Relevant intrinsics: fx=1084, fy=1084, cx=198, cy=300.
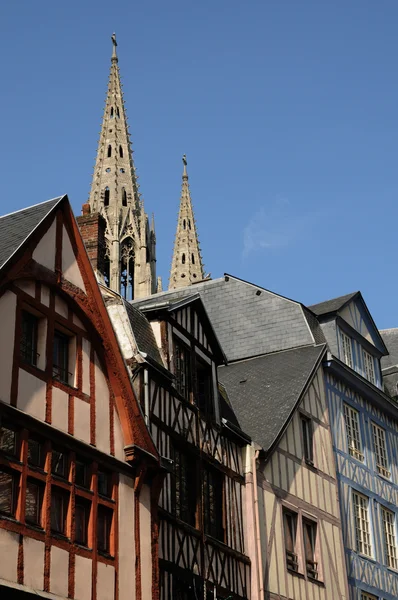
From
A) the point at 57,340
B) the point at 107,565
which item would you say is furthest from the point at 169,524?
the point at 57,340

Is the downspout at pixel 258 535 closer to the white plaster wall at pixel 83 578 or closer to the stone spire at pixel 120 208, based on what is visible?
the white plaster wall at pixel 83 578

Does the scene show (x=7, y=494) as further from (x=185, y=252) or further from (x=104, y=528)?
(x=185, y=252)

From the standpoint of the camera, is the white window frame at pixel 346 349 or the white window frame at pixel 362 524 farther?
the white window frame at pixel 346 349

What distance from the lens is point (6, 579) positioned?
11766 mm

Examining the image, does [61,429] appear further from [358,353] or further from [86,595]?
[358,353]

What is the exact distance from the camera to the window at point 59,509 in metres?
13.0

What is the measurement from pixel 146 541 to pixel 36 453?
2453 millimetres

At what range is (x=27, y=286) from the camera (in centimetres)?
1369

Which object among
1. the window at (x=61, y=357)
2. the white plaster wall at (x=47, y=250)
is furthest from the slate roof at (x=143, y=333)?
the white plaster wall at (x=47, y=250)

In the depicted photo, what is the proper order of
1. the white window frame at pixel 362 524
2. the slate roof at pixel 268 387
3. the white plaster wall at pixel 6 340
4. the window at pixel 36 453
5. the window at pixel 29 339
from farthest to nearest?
the white window frame at pixel 362 524 < the slate roof at pixel 268 387 < the window at pixel 29 339 < the window at pixel 36 453 < the white plaster wall at pixel 6 340

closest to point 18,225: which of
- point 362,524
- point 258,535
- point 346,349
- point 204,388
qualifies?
point 204,388

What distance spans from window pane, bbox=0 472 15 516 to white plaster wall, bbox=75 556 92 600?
4.15 feet

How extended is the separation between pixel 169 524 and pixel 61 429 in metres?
3.22

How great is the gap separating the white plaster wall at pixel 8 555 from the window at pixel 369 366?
48.4ft
